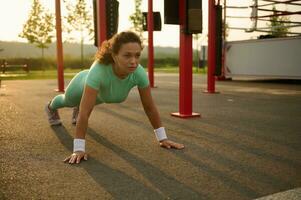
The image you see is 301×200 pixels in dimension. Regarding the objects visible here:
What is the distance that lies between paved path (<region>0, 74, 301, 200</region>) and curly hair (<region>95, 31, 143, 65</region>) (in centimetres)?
86

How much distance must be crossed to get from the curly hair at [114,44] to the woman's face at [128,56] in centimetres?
4

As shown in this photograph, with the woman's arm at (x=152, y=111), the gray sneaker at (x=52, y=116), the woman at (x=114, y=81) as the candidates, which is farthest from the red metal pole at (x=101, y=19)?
the woman's arm at (x=152, y=111)

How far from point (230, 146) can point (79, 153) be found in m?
1.48

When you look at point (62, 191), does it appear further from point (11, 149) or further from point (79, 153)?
point (11, 149)

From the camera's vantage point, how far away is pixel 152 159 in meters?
3.11

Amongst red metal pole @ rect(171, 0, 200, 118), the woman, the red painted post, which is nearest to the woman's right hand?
the woman

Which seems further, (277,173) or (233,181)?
(277,173)

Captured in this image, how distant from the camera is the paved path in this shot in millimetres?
2375

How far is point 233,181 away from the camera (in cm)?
255

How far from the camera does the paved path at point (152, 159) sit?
2375 mm

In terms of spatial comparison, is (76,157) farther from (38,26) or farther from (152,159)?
(38,26)

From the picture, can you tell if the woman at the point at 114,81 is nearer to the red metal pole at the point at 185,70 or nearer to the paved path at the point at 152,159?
the paved path at the point at 152,159

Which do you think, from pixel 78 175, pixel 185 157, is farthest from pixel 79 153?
pixel 185 157

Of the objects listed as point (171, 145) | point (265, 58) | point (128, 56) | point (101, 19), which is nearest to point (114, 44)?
point (128, 56)
